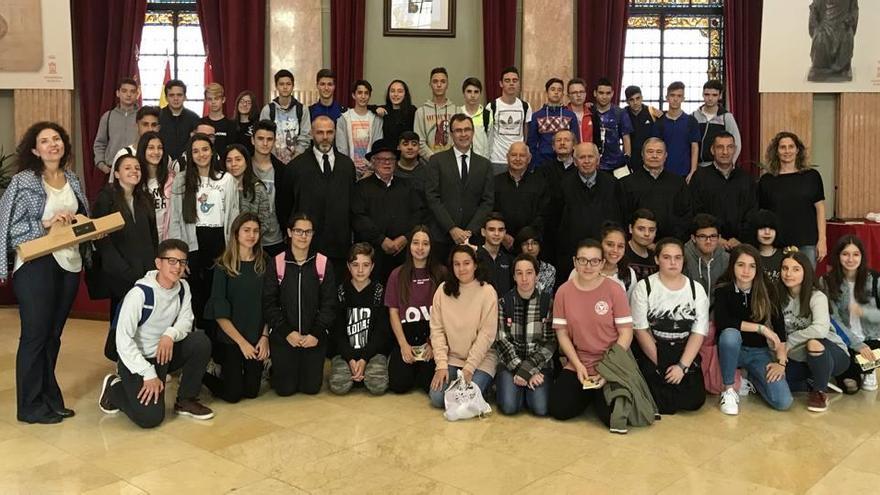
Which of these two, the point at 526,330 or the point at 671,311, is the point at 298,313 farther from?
the point at 671,311

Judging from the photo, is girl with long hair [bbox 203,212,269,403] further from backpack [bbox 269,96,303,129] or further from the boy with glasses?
the boy with glasses

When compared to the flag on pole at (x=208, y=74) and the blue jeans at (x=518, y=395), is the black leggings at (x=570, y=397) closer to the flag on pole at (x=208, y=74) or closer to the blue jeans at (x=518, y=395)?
the blue jeans at (x=518, y=395)

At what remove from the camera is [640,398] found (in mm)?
Answer: 4277

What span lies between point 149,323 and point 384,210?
193 cm

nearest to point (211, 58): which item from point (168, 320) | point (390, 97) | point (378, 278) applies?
point (390, 97)

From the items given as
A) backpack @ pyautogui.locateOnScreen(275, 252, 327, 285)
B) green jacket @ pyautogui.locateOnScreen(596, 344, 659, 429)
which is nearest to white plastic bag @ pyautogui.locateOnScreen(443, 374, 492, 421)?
green jacket @ pyautogui.locateOnScreen(596, 344, 659, 429)

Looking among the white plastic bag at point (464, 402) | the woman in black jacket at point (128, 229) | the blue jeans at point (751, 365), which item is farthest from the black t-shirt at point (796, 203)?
the woman in black jacket at point (128, 229)

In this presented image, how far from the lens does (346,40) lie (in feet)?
29.1

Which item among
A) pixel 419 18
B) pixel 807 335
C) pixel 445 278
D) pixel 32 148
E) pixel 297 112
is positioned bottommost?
pixel 807 335

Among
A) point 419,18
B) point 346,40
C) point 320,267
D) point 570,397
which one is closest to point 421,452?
point 570,397

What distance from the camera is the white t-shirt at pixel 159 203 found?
4918 millimetres

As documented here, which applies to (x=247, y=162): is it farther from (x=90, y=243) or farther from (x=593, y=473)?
(x=593, y=473)

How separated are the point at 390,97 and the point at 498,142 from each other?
101 cm

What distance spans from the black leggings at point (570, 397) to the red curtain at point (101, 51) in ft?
21.3
